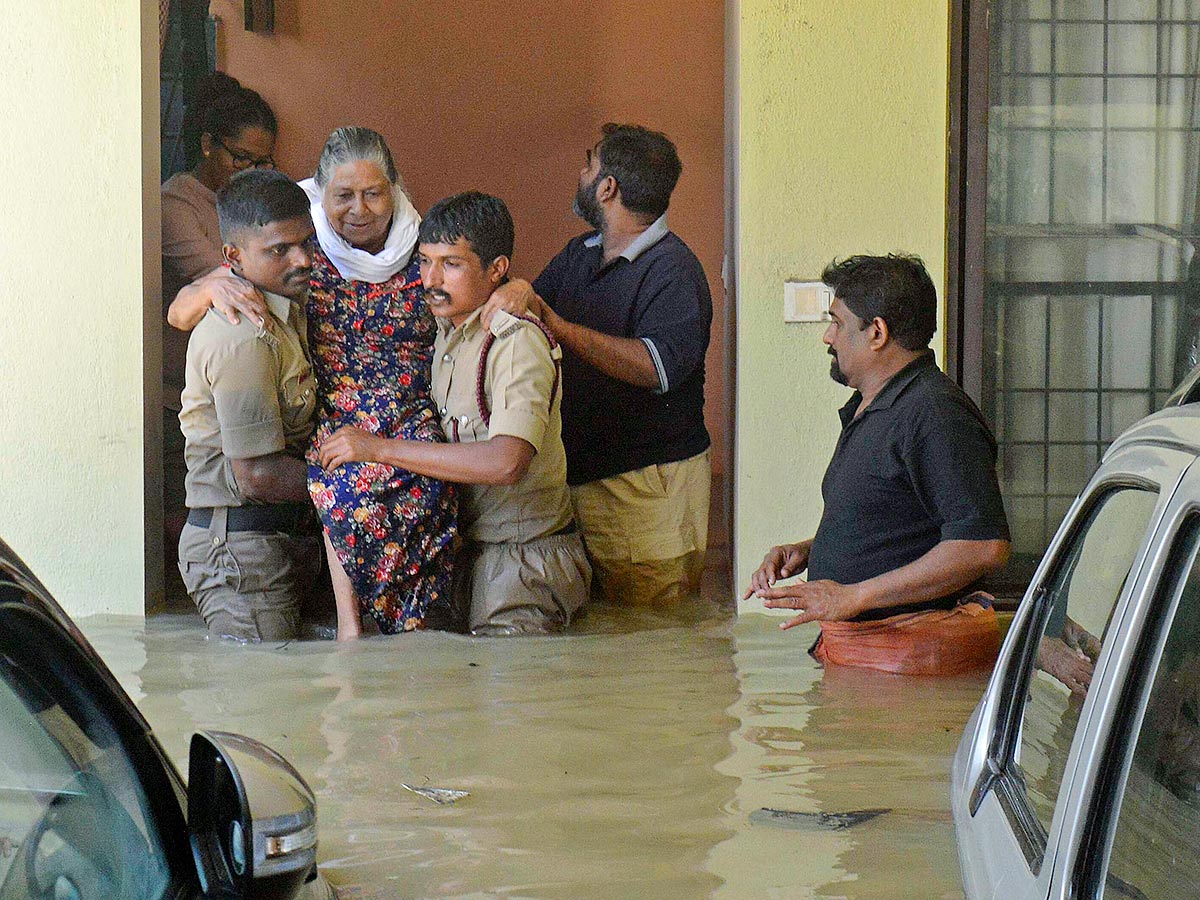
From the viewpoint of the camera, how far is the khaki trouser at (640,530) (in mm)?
5719

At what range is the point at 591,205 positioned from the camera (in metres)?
5.72

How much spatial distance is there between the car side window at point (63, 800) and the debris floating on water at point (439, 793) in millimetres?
1684

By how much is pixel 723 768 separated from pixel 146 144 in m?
3.44

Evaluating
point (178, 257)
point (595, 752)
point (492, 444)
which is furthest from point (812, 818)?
point (178, 257)

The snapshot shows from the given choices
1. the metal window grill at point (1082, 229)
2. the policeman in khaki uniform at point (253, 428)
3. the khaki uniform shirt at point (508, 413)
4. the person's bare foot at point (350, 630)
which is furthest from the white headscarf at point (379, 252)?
the metal window grill at point (1082, 229)

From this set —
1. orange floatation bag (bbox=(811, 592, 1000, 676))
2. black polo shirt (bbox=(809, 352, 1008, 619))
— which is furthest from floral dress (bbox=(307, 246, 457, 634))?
orange floatation bag (bbox=(811, 592, 1000, 676))

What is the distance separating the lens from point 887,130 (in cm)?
527

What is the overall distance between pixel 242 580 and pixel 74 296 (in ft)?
4.37

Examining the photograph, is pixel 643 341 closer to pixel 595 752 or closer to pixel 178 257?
pixel 178 257

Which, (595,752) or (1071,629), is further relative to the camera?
(595,752)

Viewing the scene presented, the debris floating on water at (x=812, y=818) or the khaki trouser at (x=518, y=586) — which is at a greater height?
the khaki trouser at (x=518, y=586)

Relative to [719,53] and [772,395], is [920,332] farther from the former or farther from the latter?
[719,53]

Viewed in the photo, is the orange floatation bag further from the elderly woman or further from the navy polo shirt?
the navy polo shirt

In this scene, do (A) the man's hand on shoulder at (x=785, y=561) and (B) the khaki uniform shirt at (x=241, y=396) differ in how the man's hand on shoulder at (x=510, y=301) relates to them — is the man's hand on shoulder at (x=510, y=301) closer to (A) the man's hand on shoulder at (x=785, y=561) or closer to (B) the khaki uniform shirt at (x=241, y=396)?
Result: (B) the khaki uniform shirt at (x=241, y=396)
